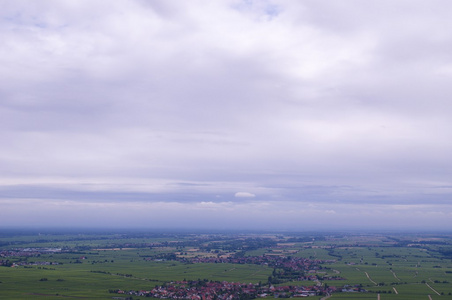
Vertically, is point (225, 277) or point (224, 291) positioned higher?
point (225, 277)

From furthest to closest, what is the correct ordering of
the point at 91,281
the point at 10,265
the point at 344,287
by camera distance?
the point at 10,265 → the point at 91,281 → the point at 344,287

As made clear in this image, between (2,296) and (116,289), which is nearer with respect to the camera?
(2,296)

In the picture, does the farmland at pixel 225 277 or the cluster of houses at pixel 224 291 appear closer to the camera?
the cluster of houses at pixel 224 291

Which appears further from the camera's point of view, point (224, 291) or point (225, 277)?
point (225, 277)

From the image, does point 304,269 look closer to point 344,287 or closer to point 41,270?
point 344,287

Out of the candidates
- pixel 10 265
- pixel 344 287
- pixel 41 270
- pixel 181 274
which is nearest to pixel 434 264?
pixel 344 287

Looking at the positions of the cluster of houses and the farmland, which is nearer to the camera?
the cluster of houses

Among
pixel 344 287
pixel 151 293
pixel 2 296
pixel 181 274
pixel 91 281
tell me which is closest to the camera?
pixel 2 296
